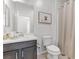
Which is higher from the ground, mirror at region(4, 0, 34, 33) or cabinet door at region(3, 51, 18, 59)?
mirror at region(4, 0, 34, 33)

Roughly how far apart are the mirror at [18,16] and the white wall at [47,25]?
12.0 inches

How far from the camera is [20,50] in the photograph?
2.08 meters

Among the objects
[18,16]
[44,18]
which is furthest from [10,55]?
[44,18]

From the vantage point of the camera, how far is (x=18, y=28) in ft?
10.4

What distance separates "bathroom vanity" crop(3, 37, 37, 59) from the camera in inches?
71.2

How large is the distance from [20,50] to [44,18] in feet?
7.67

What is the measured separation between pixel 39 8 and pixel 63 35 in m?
1.40

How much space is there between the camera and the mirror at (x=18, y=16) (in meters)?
2.82

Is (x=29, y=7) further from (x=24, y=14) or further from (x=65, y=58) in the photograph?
(x=65, y=58)

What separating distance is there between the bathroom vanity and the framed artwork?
1671mm

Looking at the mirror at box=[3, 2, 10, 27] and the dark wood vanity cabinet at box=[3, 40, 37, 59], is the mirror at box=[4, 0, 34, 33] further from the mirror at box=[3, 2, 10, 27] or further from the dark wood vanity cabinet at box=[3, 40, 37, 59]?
the dark wood vanity cabinet at box=[3, 40, 37, 59]

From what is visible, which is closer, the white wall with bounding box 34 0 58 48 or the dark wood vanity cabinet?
the dark wood vanity cabinet

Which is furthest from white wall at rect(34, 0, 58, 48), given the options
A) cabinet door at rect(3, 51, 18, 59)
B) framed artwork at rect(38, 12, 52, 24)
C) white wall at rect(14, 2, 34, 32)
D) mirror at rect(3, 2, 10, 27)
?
cabinet door at rect(3, 51, 18, 59)

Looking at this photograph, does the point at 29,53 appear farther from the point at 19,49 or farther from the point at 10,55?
the point at 10,55
